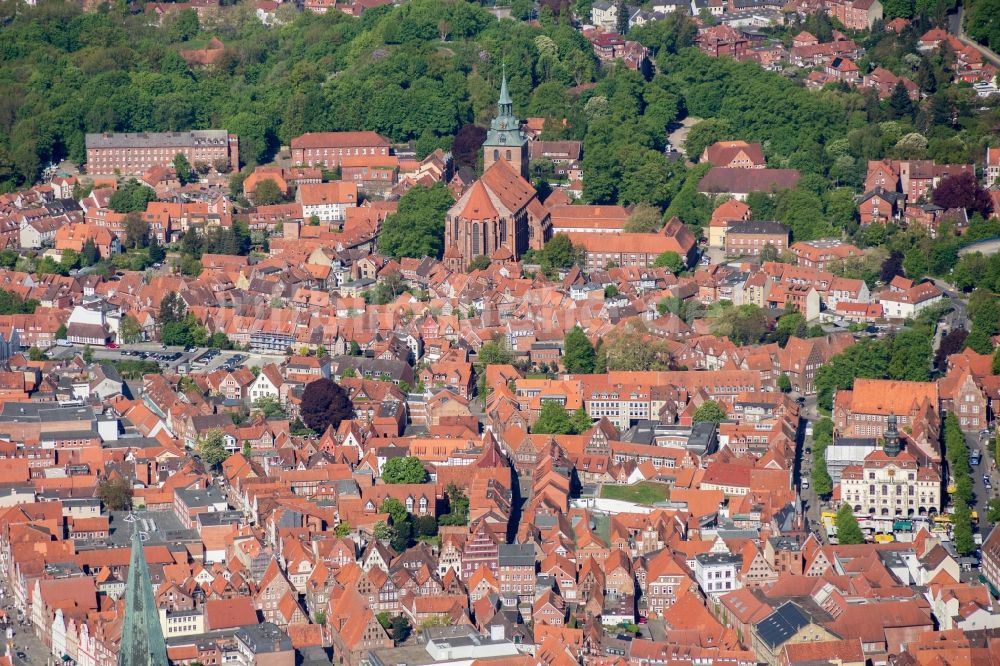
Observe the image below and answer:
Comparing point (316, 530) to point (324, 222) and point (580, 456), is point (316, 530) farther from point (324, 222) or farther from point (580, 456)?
point (324, 222)

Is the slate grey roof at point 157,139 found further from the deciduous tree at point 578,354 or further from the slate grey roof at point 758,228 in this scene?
the deciduous tree at point 578,354

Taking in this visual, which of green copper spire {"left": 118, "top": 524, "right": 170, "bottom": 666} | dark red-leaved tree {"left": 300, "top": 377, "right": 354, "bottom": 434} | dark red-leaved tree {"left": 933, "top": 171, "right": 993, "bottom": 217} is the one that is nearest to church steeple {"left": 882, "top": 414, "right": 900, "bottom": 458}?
dark red-leaved tree {"left": 300, "top": 377, "right": 354, "bottom": 434}

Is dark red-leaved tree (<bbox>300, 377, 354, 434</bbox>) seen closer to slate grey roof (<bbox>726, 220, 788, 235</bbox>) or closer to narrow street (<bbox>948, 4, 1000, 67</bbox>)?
slate grey roof (<bbox>726, 220, 788, 235</bbox>)

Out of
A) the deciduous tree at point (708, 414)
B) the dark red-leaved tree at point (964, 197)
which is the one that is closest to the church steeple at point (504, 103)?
the dark red-leaved tree at point (964, 197)

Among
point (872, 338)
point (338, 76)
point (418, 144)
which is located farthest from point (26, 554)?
point (338, 76)

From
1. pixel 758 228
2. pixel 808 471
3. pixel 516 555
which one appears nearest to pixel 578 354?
pixel 808 471
